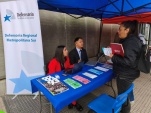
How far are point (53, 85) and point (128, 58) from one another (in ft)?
3.31

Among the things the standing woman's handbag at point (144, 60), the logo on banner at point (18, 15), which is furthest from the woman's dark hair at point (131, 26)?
the logo on banner at point (18, 15)

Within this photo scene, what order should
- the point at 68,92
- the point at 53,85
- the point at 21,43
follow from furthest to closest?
1. the point at 21,43
2. the point at 53,85
3. the point at 68,92

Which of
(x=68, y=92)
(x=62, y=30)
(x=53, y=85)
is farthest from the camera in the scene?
(x=62, y=30)

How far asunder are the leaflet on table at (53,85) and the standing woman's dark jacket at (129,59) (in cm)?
78

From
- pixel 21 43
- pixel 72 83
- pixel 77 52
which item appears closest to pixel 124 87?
pixel 72 83

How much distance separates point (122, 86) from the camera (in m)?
1.79

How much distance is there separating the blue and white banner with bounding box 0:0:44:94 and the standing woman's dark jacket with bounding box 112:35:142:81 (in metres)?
1.45

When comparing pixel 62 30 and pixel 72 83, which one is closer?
pixel 72 83

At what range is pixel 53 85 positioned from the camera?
164cm

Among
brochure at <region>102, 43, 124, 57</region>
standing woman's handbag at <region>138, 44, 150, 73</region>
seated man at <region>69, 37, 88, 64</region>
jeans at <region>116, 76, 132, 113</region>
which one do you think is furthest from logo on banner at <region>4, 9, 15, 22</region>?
standing woman's handbag at <region>138, 44, 150, 73</region>

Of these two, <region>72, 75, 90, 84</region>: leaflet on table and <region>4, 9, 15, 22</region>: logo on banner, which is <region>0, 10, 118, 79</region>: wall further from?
<region>72, 75, 90, 84</region>: leaflet on table

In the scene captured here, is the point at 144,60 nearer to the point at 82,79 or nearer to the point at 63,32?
the point at 82,79

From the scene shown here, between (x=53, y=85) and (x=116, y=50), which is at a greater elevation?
(x=116, y=50)

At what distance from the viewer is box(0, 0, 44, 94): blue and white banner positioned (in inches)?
89.2
